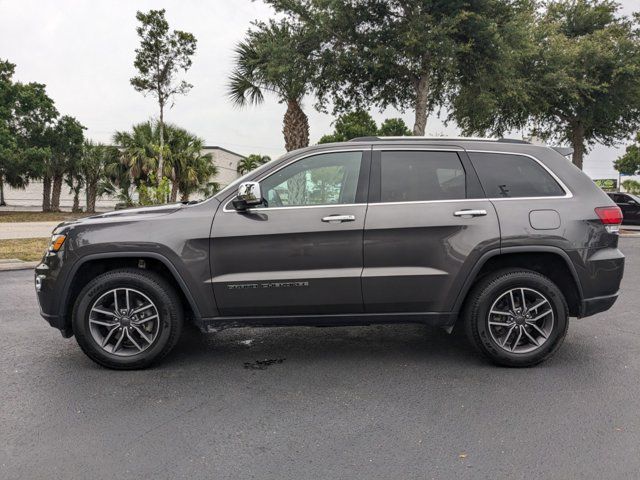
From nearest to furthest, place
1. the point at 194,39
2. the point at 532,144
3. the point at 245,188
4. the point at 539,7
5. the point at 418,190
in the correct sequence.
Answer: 1. the point at 245,188
2. the point at 418,190
3. the point at 532,144
4. the point at 539,7
5. the point at 194,39

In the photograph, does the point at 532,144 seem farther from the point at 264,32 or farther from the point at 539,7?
the point at 539,7

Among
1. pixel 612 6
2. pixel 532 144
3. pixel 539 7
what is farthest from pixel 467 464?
pixel 612 6

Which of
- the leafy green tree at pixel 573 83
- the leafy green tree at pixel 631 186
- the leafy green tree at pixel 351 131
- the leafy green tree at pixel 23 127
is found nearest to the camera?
the leafy green tree at pixel 573 83

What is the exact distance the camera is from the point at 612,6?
25438 mm

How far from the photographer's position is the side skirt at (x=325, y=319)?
13.9 feet

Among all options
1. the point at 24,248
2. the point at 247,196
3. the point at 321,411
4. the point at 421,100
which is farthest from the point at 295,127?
the point at 321,411

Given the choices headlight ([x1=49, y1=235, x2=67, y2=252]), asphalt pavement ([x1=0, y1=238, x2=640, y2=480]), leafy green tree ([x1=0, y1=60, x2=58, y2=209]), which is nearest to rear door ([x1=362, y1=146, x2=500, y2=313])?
asphalt pavement ([x1=0, y1=238, x2=640, y2=480])

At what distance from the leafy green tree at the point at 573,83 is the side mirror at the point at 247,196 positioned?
15201mm

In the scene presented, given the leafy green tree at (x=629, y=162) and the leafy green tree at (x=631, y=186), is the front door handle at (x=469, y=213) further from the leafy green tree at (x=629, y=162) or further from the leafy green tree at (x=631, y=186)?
the leafy green tree at (x=631, y=186)

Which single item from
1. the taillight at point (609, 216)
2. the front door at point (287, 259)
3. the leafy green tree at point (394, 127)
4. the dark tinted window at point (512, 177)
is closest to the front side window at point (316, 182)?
the front door at point (287, 259)

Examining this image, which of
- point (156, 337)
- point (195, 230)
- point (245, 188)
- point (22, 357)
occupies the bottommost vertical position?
point (22, 357)

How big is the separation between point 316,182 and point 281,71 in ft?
41.8

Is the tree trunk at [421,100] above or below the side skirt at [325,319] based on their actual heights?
above

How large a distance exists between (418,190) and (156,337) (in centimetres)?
246
